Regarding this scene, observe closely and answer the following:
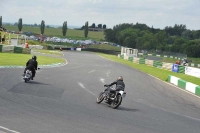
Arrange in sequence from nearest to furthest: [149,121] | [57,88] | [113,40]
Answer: [149,121] → [57,88] → [113,40]

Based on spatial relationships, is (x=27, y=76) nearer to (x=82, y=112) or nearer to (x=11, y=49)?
(x=82, y=112)

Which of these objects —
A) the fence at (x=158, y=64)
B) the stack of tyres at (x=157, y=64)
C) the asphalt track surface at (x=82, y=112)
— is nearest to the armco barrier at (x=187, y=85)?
the asphalt track surface at (x=82, y=112)

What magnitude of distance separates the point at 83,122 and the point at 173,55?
231 feet

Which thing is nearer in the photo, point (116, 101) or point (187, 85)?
point (116, 101)

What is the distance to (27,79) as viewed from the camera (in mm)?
22875

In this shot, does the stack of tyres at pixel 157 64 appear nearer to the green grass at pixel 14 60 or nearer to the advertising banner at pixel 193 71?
the advertising banner at pixel 193 71

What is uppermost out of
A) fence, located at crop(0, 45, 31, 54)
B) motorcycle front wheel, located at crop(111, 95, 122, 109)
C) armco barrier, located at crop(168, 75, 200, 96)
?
fence, located at crop(0, 45, 31, 54)

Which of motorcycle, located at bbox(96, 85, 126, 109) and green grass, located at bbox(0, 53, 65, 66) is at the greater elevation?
green grass, located at bbox(0, 53, 65, 66)

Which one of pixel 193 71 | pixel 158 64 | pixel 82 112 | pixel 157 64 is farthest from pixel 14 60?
pixel 82 112

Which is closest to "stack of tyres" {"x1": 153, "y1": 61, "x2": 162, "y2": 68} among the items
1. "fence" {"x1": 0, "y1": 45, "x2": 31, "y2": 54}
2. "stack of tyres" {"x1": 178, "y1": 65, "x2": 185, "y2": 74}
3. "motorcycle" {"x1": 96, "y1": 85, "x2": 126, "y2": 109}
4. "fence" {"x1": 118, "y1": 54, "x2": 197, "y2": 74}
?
"fence" {"x1": 118, "y1": 54, "x2": 197, "y2": 74}

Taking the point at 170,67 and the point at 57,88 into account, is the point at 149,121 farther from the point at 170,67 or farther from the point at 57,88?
the point at 170,67

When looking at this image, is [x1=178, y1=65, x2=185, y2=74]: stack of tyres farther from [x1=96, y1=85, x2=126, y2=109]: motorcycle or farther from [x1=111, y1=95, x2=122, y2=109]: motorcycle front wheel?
[x1=111, y1=95, x2=122, y2=109]: motorcycle front wheel

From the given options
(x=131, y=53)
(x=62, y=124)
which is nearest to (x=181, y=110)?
(x=62, y=124)

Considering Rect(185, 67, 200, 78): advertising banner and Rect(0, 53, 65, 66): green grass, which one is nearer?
Rect(0, 53, 65, 66): green grass
